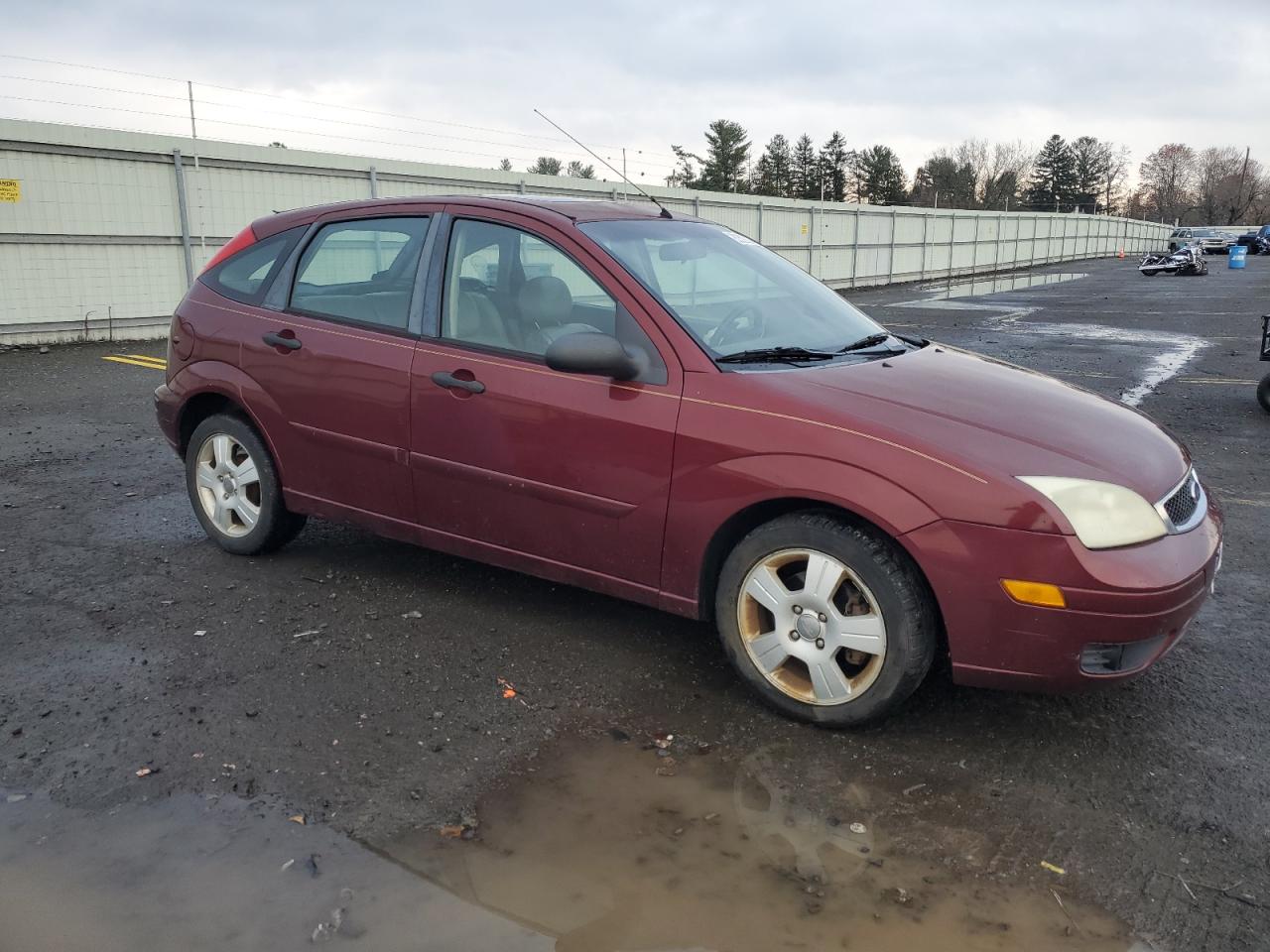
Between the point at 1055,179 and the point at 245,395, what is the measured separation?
129 m

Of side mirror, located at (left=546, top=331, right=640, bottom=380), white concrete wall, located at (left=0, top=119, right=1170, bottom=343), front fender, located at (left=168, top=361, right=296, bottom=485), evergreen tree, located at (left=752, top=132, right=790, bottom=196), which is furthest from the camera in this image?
evergreen tree, located at (left=752, top=132, right=790, bottom=196)

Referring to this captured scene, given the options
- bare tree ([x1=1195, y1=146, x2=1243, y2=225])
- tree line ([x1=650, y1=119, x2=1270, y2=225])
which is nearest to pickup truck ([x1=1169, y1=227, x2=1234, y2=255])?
tree line ([x1=650, y1=119, x2=1270, y2=225])

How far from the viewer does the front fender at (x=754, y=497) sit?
10.2 ft

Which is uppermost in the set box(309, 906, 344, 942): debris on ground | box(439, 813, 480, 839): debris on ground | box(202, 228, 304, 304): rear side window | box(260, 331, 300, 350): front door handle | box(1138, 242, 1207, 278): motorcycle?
box(202, 228, 304, 304): rear side window

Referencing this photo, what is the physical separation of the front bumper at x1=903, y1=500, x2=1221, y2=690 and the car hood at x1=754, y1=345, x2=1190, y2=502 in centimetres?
22

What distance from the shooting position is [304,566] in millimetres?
4879

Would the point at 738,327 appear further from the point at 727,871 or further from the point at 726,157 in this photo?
the point at 726,157

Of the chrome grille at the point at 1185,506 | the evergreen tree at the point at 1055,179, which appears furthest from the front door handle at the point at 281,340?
the evergreen tree at the point at 1055,179

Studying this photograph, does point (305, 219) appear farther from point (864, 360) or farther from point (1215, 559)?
Answer: point (1215, 559)

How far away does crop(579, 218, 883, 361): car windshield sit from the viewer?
3.80 meters

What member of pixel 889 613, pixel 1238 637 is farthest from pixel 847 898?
pixel 1238 637

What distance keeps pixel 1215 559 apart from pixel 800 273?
83.2 inches

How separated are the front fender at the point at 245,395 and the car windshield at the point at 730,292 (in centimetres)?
168

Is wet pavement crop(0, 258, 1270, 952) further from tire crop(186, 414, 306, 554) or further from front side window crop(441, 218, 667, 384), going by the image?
front side window crop(441, 218, 667, 384)
